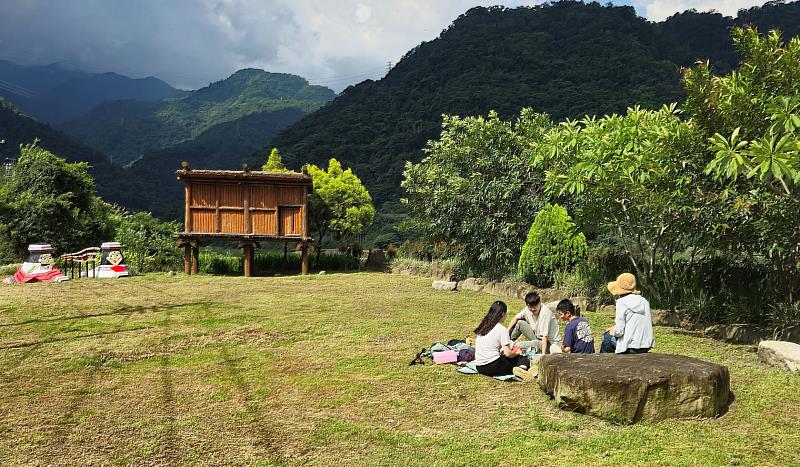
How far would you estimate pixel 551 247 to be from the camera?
15.2m

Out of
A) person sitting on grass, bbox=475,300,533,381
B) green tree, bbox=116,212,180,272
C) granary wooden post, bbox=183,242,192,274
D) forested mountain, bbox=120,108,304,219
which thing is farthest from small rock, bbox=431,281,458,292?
forested mountain, bbox=120,108,304,219

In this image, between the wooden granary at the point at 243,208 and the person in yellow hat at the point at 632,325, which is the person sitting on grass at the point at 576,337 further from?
the wooden granary at the point at 243,208

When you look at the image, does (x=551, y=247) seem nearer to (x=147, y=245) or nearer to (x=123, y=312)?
(x=123, y=312)

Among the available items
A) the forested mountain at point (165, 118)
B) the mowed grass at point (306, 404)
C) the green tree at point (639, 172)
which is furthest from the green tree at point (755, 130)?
the forested mountain at point (165, 118)

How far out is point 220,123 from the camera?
134000 mm

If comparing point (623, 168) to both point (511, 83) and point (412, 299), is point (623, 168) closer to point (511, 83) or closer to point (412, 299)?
point (412, 299)

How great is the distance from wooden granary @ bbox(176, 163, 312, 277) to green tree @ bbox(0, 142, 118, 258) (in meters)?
6.43

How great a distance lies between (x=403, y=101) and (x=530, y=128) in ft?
244

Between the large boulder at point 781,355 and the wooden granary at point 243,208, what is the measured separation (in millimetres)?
18340

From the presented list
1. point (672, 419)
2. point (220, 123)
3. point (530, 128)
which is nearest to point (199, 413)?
point (672, 419)

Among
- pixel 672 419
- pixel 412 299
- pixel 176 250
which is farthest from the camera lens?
pixel 176 250

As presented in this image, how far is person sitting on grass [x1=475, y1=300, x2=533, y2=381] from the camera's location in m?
7.21

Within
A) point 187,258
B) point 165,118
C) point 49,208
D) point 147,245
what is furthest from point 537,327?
point 165,118

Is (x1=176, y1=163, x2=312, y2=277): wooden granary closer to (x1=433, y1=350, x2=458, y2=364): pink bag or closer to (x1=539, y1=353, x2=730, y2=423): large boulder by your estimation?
(x1=433, y1=350, x2=458, y2=364): pink bag
